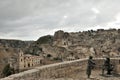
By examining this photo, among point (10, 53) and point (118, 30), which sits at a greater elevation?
point (118, 30)

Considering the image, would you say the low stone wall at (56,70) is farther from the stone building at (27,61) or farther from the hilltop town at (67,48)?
the stone building at (27,61)

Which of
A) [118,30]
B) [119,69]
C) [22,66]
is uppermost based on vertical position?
[118,30]

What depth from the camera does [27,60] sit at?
87438mm

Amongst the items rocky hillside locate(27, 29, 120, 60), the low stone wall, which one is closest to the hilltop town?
rocky hillside locate(27, 29, 120, 60)

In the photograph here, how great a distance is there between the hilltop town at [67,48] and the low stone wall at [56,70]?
216 ft

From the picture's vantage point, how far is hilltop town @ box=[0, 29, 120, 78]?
Answer: 276 ft

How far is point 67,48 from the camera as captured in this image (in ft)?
307

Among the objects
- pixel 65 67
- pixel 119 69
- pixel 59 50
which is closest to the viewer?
pixel 65 67

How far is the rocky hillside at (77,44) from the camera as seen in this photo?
282 ft

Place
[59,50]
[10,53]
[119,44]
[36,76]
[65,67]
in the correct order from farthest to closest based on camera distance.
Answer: [10,53]
[59,50]
[119,44]
[65,67]
[36,76]

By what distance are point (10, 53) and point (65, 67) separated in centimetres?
11534

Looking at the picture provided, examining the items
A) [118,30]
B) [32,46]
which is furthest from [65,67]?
[32,46]

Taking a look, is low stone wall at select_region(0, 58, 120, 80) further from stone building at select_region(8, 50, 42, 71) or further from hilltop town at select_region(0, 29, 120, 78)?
stone building at select_region(8, 50, 42, 71)

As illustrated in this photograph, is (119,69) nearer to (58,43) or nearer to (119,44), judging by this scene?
(119,44)
